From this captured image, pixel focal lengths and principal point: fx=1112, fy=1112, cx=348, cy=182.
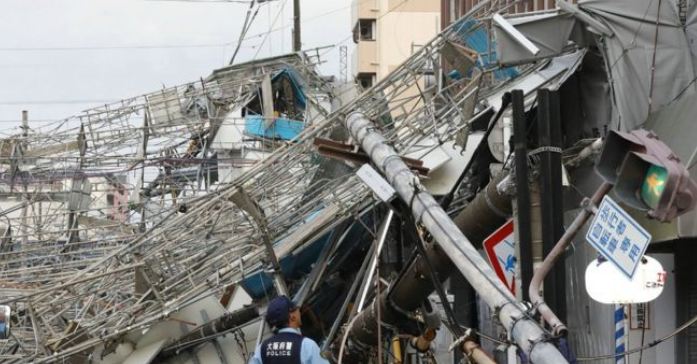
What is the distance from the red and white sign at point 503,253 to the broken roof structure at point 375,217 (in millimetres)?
176

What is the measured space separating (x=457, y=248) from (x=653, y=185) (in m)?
2.82

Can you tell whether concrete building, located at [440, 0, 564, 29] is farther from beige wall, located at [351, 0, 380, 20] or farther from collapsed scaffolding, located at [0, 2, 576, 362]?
beige wall, located at [351, 0, 380, 20]

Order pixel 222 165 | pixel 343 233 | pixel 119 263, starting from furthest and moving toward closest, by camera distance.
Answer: pixel 222 165 → pixel 119 263 → pixel 343 233

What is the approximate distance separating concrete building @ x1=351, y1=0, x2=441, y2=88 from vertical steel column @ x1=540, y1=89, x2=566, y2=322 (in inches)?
1967

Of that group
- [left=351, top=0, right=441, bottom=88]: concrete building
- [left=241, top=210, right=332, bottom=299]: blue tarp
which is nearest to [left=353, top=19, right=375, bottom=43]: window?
[left=351, top=0, right=441, bottom=88]: concrete building

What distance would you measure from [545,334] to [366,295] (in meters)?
5.78

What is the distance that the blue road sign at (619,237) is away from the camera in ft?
18.8

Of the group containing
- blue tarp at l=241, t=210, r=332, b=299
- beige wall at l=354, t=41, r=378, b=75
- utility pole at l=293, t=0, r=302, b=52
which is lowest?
beige wall at l=354, t=41, r=378, b=75

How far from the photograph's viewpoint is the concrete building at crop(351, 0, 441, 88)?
193ft

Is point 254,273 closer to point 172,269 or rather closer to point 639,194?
point 172,269

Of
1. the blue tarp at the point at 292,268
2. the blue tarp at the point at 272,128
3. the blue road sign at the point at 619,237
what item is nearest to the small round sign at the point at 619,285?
the blue road sign at the point at 619,237

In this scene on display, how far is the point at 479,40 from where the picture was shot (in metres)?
14.2

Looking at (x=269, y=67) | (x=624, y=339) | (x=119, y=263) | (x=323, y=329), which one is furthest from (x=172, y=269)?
(x=269, y=67)

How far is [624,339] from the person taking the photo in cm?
950
